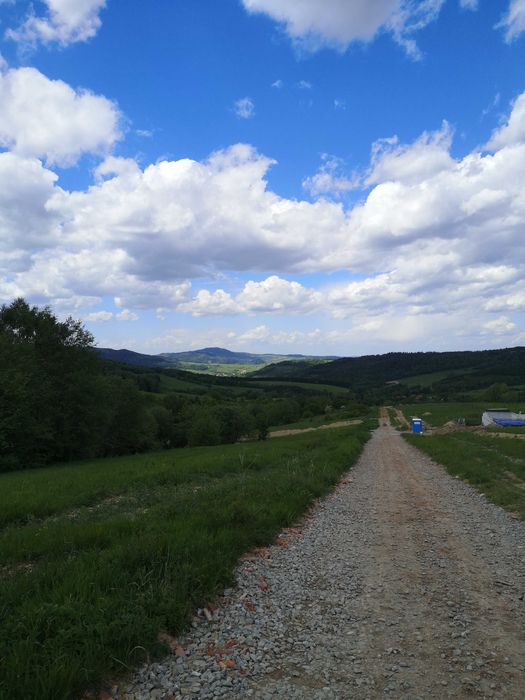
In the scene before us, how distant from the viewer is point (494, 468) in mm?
22109

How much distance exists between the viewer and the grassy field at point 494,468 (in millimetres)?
15110

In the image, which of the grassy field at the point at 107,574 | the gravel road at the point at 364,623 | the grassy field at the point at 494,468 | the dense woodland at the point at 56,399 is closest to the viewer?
the grassy field at the point at 107,574

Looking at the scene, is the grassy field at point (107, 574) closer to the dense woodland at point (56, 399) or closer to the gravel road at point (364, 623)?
the gravel road at point (364, 623)

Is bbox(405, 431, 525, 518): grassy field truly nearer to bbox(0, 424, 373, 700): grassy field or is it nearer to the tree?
bbox(0, 424, 373, 700): grassy field

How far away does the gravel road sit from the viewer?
15.6 feet

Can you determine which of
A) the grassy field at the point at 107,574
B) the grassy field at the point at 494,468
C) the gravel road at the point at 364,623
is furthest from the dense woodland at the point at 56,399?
the gravel road at the point at 364,623

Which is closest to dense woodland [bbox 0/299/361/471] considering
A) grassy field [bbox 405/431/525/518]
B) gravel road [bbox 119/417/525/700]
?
grassy field [bbox 405/431/525/518]

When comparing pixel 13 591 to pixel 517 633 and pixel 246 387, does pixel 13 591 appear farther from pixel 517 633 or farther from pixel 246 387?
pixel 246 387

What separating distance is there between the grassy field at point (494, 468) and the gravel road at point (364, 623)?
4229 mm

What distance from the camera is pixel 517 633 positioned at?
582 cm

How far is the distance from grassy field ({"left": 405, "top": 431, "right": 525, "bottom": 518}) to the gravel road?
4.23 metres

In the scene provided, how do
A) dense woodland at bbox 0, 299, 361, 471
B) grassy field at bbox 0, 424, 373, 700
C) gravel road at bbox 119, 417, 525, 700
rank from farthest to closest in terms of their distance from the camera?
dense woodland at bbox 0, 299, 361, 471 < gravel road at bbox 119, 417, 525, 700 < grassy field at bbox 0, 424, 373, 700

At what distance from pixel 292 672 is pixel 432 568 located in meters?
4.45

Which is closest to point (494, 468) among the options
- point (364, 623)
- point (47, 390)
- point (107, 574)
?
point (364, 623)
